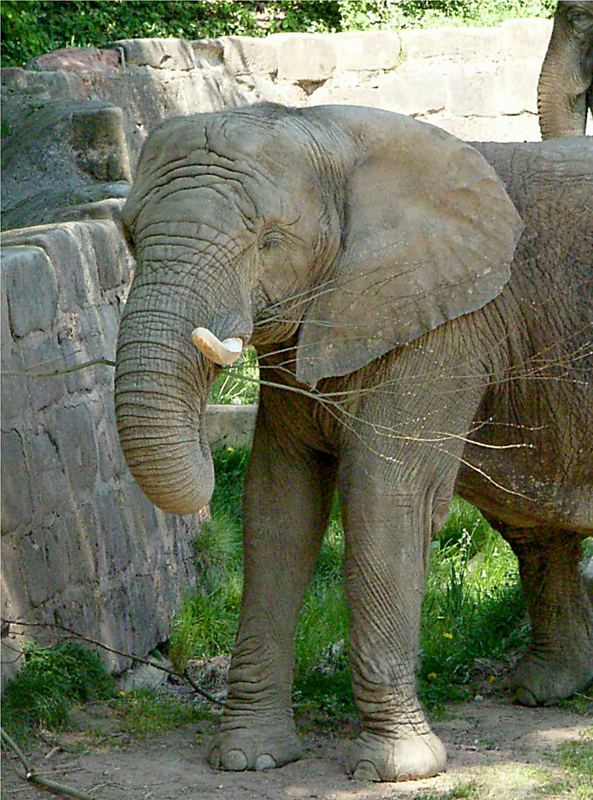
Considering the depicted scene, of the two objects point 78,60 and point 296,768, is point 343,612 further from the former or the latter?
point 78,60

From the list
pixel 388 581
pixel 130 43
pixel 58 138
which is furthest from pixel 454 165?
pixel 130 43

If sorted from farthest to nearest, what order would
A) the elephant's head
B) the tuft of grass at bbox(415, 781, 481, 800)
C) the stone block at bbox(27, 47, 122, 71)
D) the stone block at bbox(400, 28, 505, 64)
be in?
1. the stone block at bbox(400, 28, 505, 64)
2. the stone block at bbox(27, 47, 122, 71)
3. the tuft of grass at bbox(415, 781, 481, 800)
4. the elephant's head

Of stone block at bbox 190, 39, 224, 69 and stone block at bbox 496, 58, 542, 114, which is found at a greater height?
stone block at bbox 190, 39, 224, 69

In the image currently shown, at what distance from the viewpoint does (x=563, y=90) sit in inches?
392

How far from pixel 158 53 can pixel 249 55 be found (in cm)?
233

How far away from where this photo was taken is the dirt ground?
518 centimetres

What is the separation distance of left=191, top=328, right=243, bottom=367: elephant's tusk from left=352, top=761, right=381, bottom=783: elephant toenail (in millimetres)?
1579

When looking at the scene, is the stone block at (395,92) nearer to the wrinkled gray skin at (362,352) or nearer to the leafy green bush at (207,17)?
the leafy green bush at (207,17)

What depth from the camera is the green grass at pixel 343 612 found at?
6.47 m

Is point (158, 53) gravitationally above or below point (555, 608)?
above

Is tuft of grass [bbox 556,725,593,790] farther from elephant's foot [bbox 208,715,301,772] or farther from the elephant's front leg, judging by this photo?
elephant's foot [bbox 208,715,301,772]

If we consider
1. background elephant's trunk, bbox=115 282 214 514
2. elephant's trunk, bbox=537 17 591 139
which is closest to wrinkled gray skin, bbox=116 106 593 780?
background elephant's trunk, bbox=115 282 214 514

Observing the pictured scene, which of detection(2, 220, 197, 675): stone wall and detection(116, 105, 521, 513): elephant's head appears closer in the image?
detection(116, 105, 521, 513): elephant's head

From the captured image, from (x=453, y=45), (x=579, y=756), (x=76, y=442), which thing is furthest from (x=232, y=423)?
(x=453, y=45)
